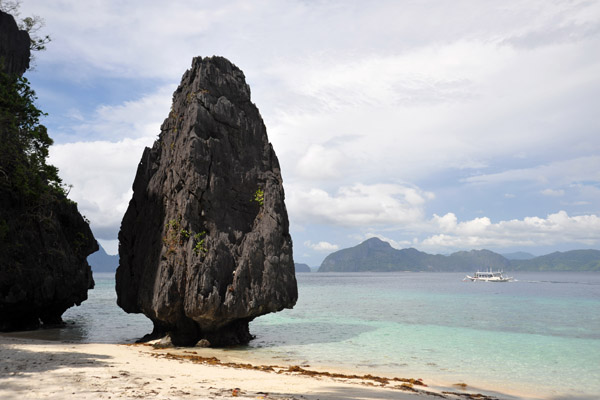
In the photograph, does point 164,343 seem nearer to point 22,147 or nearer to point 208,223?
point 208,223

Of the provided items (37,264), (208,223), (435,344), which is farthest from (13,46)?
(435,344)

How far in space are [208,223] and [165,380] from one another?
29.1 feet

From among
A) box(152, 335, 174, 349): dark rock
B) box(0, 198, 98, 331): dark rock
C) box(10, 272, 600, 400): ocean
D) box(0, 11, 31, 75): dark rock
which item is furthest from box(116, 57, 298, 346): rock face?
box(0, 11, 31, 75): dark rock

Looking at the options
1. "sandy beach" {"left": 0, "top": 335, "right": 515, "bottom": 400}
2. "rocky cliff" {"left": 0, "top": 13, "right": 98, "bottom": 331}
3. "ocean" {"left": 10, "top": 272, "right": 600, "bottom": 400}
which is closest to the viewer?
"sandy beach" {"left": 0, "top": 335, "right": 515, "bottom": 400}

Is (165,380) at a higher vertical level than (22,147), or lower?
lower

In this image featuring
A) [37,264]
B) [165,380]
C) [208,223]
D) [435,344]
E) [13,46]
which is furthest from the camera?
[13,46]

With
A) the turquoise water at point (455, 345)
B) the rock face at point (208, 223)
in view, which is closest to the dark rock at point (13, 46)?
the rock face at point (208, 223)

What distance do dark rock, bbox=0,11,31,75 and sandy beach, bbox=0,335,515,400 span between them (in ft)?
50.8

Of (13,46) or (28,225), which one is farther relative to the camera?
(13,46)

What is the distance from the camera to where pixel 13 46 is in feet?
74.2

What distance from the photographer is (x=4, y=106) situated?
58.7 ft

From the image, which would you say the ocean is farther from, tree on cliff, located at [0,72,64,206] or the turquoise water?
tree on cliff, located at [0,72,64,206]

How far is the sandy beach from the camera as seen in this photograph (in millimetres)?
7699

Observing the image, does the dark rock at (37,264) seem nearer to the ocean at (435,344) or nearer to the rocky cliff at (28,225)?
the rocky cliff at (28,225)
